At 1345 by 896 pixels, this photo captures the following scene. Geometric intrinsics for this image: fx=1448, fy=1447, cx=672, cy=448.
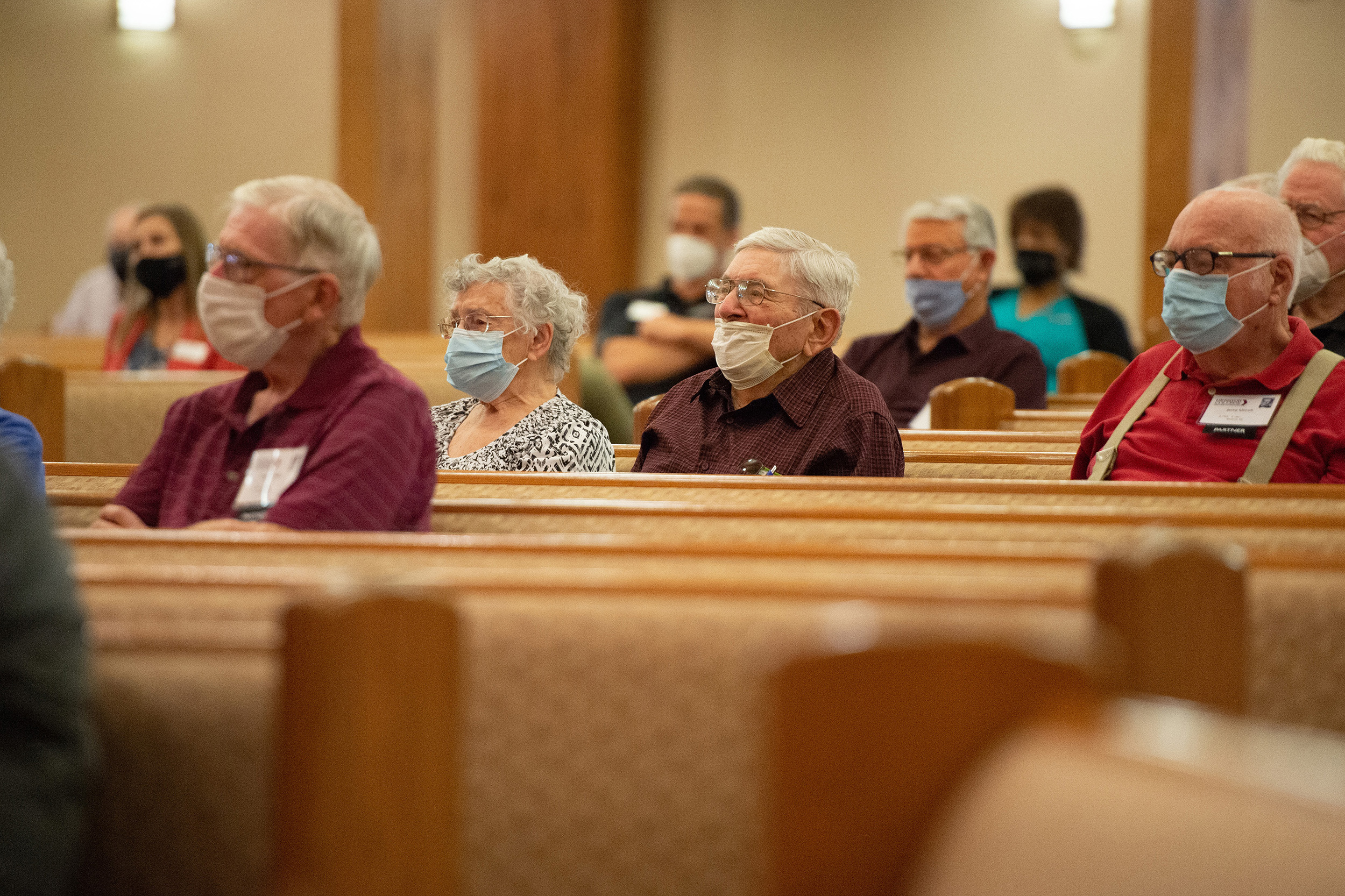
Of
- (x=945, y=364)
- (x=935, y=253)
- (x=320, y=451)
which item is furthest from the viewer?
(x=935, y=253)

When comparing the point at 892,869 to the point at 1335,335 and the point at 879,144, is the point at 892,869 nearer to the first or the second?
the point at 1335,335

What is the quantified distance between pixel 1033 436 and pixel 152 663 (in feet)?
7.59

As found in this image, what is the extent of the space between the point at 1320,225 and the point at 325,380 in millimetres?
2593

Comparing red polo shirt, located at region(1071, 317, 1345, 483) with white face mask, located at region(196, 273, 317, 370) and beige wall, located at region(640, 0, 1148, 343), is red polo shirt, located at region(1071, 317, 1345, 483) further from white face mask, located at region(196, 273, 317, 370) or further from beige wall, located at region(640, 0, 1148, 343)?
beige wall, located at region(640, 0, 1148, 343)

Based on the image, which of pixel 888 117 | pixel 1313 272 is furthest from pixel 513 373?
pixel 888 117

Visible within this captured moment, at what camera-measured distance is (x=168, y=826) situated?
1251 mm

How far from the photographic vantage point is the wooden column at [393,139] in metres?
7.88

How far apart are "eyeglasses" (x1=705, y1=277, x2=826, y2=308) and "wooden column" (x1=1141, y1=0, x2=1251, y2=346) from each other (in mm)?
3829

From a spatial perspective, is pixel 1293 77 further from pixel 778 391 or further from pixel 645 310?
pixel 778 391

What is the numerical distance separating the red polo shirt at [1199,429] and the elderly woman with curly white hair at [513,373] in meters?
1.09

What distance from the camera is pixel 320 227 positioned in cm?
229

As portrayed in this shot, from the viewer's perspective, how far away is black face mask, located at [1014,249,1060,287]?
5.26m

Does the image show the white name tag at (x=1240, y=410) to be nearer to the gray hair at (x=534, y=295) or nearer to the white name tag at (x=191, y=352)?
the gray hair at (x=534, y=295)

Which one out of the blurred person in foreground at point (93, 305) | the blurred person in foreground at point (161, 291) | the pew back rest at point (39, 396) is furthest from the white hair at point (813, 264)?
the blurred person in foreground at point (93, 305)
